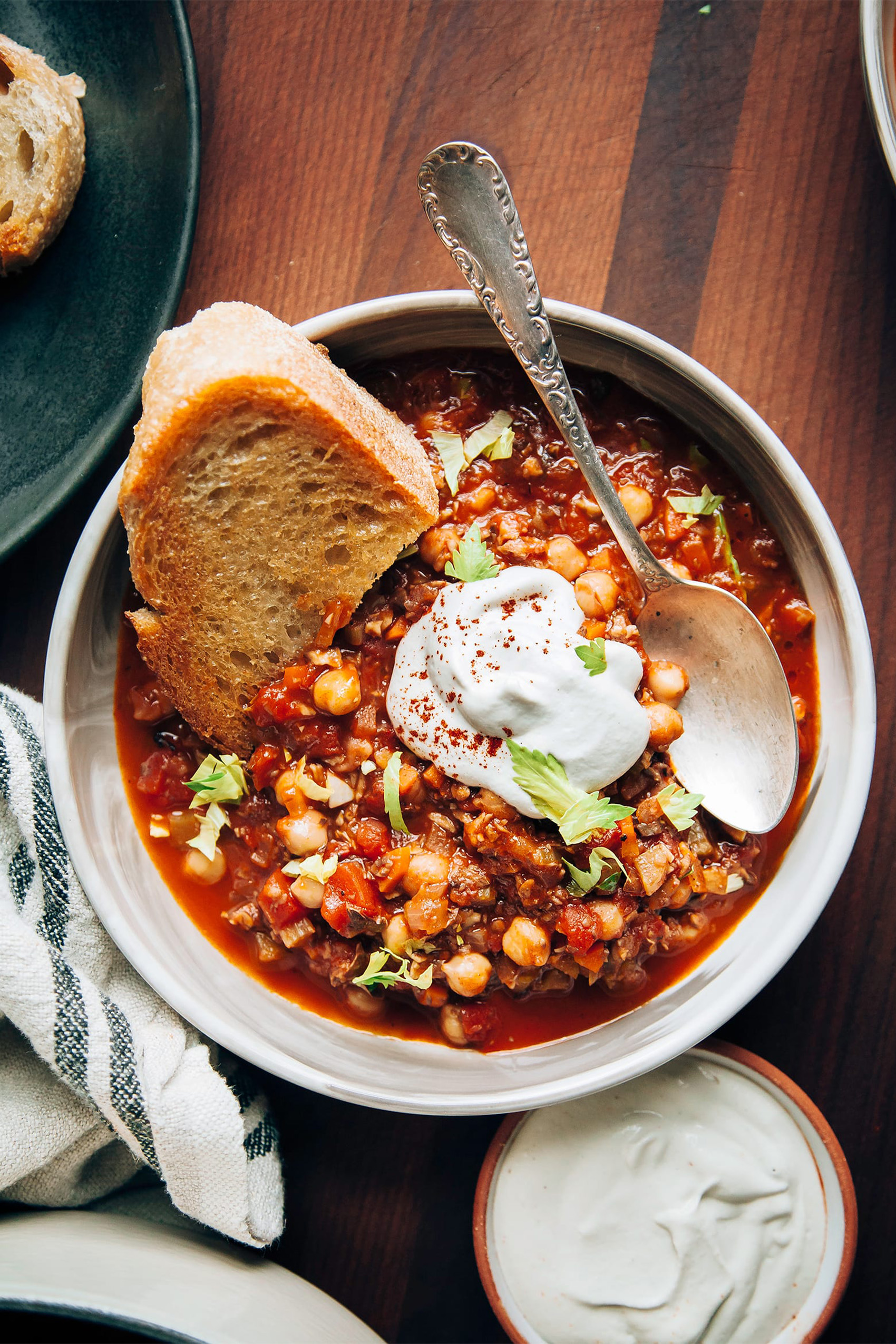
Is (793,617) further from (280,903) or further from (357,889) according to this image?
(280,903)

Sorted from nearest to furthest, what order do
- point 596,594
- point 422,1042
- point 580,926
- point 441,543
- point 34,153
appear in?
point 580,926, point 596,594, point 441,543, point 422,1042, point 34,153

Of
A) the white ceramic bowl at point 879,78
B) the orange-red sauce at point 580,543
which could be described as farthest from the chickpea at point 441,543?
the white ceramic bowl at point 879,78

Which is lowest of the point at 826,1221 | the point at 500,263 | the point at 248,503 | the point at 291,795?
the point at 826,1221

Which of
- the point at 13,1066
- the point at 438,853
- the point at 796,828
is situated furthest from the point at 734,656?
the point at 13,1066

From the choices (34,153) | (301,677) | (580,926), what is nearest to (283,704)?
(301,677)

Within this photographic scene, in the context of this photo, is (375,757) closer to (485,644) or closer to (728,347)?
(485,644)

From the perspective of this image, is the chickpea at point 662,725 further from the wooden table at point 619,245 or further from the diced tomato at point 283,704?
the diced tomato at point 283,704

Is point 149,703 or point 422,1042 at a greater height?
point 149,703
